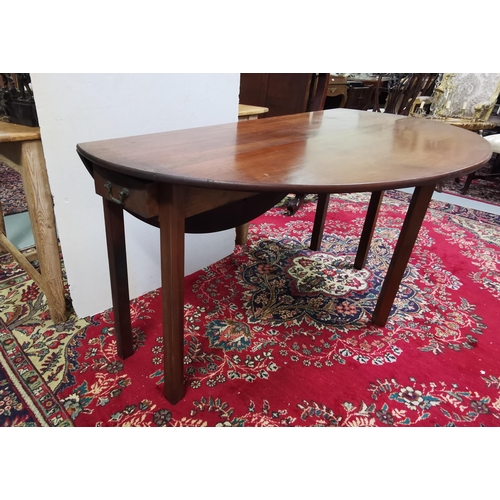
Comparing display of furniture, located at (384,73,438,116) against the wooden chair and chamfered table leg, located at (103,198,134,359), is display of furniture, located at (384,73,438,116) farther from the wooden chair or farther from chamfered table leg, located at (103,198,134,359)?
chamfered table leg, located at (103,198,134,359)

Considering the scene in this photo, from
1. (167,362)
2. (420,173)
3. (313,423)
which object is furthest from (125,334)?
(420,173)

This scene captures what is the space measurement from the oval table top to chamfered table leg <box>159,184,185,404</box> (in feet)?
0.28

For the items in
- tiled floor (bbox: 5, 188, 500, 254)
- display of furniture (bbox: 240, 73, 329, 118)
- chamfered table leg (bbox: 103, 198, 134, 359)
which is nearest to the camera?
chamfered table leg (bbox: 103, 198, 134, 359)

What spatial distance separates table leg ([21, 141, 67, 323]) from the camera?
1.12 meters

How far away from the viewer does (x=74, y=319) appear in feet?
4.56

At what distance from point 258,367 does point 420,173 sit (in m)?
0.79

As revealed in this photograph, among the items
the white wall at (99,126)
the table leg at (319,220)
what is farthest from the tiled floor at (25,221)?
the table leg at (319,220)

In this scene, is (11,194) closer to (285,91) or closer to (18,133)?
(18,133)

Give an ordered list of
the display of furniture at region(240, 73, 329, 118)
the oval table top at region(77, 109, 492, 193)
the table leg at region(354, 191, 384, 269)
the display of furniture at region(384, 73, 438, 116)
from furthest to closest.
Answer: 1. the display of furniture at region(384, 73, 438, 116)
2. the display of furniture at region(240, 73, 329, 118)
3. the table leg at region(354, 191, 384, 269)
4. the oval table top at region(77, 109, 492, 193)

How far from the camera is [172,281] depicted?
2.97 feet

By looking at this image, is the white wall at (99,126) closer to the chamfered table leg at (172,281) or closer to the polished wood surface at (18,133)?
the polished wood surface at (18,133)

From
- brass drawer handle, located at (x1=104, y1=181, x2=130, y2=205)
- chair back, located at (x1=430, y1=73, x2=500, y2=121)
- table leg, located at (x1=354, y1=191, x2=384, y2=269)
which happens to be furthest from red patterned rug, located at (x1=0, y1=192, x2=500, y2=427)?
chair back, located at (x1=430, y1=73, x2=500, y2=121)

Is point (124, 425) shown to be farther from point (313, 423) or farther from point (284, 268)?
point (284, 268)

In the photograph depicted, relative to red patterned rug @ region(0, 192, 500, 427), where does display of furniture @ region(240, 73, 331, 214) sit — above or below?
above
